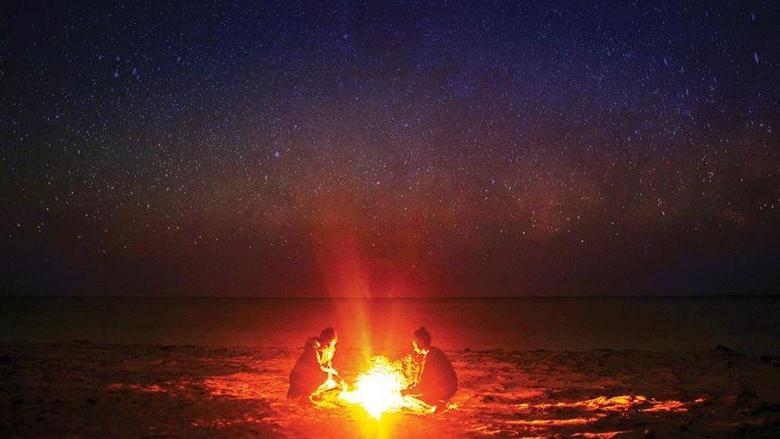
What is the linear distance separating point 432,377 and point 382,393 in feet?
2.89

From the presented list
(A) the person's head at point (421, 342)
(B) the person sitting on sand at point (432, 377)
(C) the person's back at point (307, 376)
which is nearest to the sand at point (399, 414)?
(C) the person's back at point (307, 376)

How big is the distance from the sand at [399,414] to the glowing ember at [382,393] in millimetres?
290

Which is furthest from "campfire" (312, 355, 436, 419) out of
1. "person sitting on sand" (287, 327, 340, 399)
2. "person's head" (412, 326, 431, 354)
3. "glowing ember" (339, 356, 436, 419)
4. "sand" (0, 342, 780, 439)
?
"person's head" (412, 326, 431, 354)

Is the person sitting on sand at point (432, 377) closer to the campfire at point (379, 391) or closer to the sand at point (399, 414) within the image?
the campfire at point (379, 391)

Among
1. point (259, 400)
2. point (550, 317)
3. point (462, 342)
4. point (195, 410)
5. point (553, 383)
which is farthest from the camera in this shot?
point (550, 317)

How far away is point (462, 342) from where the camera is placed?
21797 mm

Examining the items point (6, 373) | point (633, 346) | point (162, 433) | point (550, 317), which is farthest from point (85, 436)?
point (550, 317)

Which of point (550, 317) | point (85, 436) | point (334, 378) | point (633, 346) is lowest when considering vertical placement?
point (85, 436)

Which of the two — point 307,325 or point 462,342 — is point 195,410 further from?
point 307,325

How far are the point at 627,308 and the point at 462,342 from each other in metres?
20.8

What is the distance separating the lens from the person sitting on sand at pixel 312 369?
10656mm

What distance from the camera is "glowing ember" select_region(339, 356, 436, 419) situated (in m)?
10.3

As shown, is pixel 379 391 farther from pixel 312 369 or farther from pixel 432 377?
pixel 312 369

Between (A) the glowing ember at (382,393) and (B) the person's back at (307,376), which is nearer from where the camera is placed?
(A) the glowing ember at (382,393)
